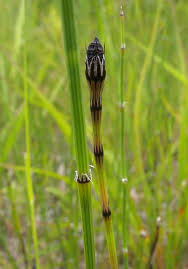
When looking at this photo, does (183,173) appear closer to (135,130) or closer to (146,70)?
(135,130)

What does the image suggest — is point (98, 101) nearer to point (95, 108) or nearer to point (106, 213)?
point (95, 108)

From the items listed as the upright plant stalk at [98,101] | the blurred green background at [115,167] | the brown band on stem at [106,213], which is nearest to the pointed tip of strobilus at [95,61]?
the upright plant stalk at [98,101]

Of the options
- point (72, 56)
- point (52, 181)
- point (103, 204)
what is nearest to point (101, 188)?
point (103, 204)

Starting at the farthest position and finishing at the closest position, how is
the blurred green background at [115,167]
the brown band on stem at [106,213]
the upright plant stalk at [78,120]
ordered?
the blurred green background at [115,167] < the brown band on stem at [106,213] < the upright plant stalk at [78,120]

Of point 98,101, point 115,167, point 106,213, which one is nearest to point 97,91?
point 98,101

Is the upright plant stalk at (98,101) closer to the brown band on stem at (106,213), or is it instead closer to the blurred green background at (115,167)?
Result: the brown band on stem at (106,213)

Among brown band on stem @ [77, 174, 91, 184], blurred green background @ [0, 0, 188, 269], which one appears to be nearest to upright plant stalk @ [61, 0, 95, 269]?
brown band on stem @ [77, 174, 91, 184]

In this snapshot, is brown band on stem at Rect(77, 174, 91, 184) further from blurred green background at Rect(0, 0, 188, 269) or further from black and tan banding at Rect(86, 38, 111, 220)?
blurred green background at Rect(0, 0, 188, 269)

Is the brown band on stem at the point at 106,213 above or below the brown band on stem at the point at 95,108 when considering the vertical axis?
below
